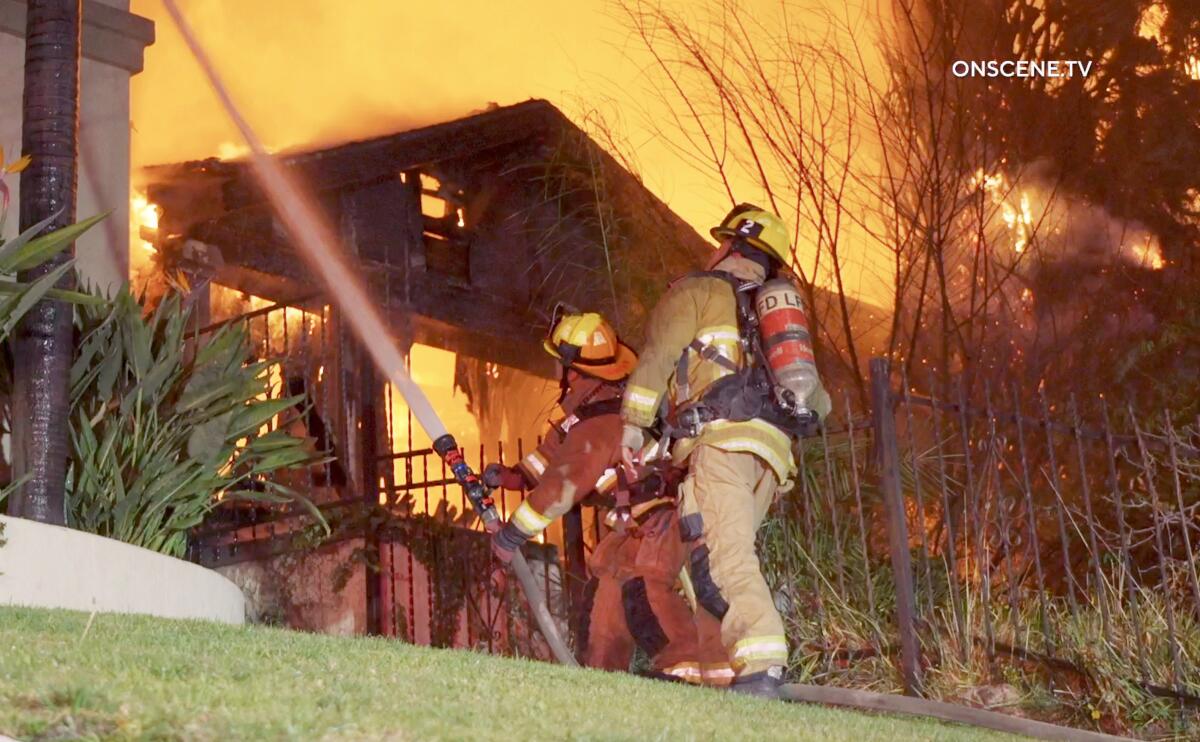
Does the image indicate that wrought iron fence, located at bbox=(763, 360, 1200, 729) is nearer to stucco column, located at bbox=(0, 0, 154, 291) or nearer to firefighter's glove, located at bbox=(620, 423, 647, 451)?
firefighter's glove, located at bbox=(620, 423, 647, 451)

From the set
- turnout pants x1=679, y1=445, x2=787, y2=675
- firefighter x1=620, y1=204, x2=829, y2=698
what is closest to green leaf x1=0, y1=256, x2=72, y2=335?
firefighter x1=620, y1=204, x2=829, y2=698

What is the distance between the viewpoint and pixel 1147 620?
673cm

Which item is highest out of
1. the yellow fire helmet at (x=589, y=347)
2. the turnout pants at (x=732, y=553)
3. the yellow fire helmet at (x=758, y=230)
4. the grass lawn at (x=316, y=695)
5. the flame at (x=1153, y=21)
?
the flame at (x=1153, y=21)

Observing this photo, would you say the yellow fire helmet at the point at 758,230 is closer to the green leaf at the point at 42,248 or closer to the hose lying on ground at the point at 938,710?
the hose lying on ground at the point at 938,710

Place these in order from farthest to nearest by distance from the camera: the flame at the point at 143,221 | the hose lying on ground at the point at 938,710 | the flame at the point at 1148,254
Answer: the flame at the point at 1148,254
the flame at the point at 143,221
the hose lying on ground at the point at 938,710

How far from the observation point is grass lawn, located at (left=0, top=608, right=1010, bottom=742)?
3.20 metres

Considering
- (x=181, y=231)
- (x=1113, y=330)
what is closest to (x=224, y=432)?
(x=181, y=231)

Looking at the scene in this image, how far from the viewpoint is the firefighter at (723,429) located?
19.0 feet

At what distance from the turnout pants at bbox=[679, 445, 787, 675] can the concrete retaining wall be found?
189cm

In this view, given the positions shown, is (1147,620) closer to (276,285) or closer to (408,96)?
(276,285)

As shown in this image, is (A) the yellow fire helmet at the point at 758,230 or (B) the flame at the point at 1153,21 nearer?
(A) the yellow fire helmet at the point at 758,230

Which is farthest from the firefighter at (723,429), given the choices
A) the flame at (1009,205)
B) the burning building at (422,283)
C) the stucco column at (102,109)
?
the stucco column at (102,109)

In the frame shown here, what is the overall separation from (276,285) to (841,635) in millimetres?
7128

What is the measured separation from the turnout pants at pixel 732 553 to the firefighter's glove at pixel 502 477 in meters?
1.35
